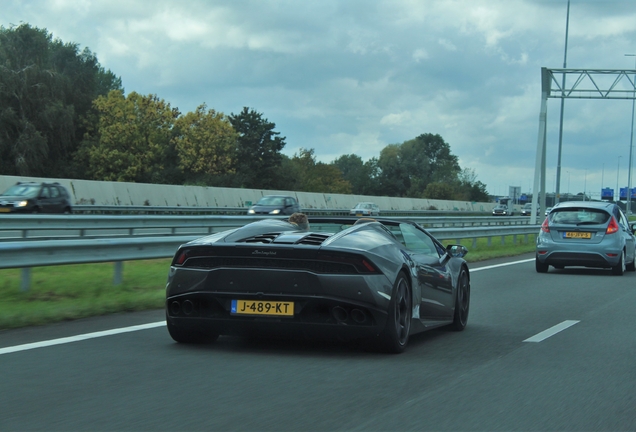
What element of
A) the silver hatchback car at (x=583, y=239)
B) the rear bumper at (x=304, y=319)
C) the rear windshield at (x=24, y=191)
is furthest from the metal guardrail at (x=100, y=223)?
the rear bumper at (x=304, y=319)

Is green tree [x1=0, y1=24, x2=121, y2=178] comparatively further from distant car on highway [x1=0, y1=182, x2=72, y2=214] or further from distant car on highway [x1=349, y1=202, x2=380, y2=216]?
distant car on highway [x1=0, y1=182, x2=72, y2=214]

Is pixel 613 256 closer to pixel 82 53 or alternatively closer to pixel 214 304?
pixel 214 304

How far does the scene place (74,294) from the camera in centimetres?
1159

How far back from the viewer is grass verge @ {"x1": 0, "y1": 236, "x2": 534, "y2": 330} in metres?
9.42

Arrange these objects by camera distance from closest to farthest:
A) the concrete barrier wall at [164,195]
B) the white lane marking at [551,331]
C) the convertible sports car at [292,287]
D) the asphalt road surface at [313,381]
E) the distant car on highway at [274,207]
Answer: the asphalt road surface at [313,381]
the convertible sports car at [292,287]
the white lane marking at [551,331]
the concrete barrier wall at [164,195]
the distant car on highway at [274,207]

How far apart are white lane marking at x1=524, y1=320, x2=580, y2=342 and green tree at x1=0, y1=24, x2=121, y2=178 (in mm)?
57406

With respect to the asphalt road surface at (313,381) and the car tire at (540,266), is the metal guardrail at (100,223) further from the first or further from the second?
the asphalt road surface at (313,381)

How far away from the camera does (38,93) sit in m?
65.3

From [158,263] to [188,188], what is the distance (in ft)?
99.6

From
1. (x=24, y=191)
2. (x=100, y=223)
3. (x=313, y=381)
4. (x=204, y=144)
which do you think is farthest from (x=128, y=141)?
(x=313, y=381)

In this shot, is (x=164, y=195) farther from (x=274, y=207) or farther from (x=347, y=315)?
(x=347, y=315)

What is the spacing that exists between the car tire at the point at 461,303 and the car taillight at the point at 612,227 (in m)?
9.86

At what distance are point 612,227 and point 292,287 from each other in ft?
43.4

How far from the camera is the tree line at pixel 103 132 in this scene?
6444 centimetres
